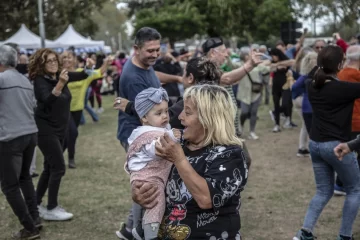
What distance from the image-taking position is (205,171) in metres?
2.71

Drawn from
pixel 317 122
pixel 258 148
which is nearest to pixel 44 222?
pixel 317 122

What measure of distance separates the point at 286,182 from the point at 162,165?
4.84 metres

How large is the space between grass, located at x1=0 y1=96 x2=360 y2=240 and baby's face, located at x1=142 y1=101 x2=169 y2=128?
2490mm

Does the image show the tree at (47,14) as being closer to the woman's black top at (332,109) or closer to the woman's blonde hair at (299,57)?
the woman's blonde hair at (299,57)

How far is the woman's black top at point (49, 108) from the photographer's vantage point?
5.65 m

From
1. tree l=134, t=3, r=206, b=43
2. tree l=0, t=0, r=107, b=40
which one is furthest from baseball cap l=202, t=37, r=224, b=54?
tree l=134, t=3, r=206, b=43

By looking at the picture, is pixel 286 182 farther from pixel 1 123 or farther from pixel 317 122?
pixel 1 123

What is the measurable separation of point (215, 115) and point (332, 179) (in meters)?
2.60

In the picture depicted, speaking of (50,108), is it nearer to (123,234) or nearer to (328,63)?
(123,234)

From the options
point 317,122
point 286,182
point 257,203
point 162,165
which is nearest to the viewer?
point 162,165

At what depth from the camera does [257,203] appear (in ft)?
21.8

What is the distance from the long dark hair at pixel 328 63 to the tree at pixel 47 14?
2902 centimetres

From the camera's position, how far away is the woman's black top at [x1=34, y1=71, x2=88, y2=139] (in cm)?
565

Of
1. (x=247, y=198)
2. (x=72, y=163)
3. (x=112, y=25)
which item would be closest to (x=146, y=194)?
(x=247, y=198)
